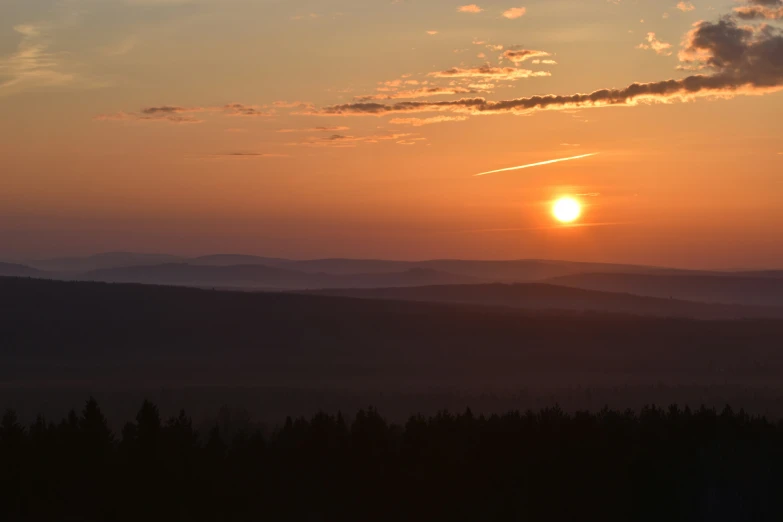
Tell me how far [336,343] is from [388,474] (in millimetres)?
98769

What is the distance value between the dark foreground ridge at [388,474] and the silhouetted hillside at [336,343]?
5585cm

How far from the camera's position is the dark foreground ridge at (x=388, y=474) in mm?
28016

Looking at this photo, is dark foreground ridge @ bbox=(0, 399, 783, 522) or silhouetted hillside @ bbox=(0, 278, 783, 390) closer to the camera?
dark foreground ridge @ bbox=(0, 399, 783, 522)

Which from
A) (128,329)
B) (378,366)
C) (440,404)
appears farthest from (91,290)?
(440,404)

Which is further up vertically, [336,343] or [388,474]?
[336,343]

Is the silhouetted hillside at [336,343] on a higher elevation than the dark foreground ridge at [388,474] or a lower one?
higher

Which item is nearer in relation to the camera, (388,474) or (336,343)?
(388,474)

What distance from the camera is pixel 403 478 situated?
30844mm

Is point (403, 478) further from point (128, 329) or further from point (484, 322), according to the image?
point (484, 322)

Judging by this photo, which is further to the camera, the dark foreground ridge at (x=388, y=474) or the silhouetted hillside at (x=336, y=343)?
the silhouetted hillside at (x=336, y=343)

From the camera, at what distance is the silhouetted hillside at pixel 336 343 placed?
324 ft

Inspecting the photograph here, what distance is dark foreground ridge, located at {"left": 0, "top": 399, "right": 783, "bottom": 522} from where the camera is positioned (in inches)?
1103

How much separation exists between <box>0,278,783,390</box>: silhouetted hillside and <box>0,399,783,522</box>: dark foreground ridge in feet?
183

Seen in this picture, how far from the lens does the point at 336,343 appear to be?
129 meters
